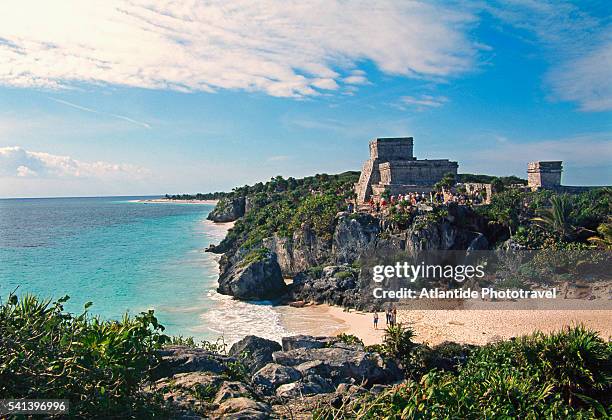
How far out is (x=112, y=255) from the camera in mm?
43562

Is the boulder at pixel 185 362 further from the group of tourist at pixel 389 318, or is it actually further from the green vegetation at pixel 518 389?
the group of tourist at pixel 389 318

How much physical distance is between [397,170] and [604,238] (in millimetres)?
14477

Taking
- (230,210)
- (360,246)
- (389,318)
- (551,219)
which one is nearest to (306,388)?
(389,318)

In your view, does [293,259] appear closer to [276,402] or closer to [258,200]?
A: [276,402]

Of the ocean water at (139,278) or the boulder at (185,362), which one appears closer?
the boulder at (185,362)

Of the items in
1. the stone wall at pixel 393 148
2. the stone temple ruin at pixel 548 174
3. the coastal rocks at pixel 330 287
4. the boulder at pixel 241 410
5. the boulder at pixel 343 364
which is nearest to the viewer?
the boulder at pixel 241 410

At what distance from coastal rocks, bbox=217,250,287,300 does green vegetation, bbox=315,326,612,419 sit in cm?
1629

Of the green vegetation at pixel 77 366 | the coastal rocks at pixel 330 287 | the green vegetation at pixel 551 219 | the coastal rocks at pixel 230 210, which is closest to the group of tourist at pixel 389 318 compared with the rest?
the coastal rocks at pixel 330 287

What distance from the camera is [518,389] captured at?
6188 millimetres

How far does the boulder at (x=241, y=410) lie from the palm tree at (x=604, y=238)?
20.5m

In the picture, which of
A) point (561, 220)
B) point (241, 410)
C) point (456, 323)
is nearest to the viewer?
point (241, 410)

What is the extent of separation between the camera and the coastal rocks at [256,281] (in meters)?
24.5

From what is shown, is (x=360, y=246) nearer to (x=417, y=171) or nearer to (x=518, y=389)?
(x=417, y=171)

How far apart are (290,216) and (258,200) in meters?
23.3
